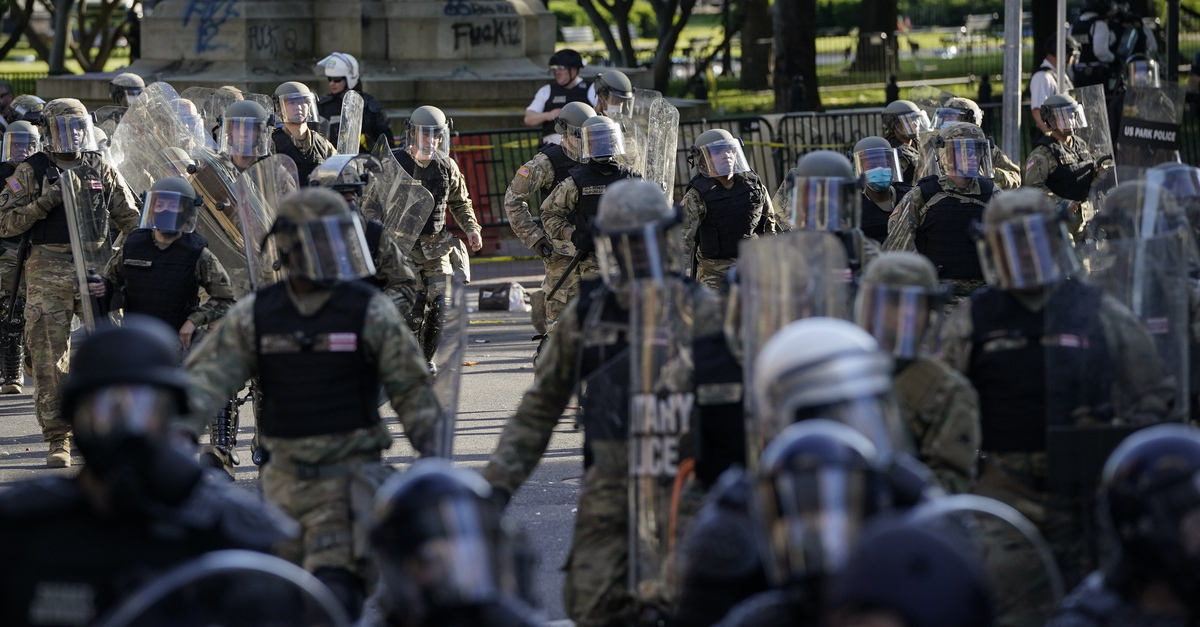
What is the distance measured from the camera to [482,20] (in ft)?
62.4

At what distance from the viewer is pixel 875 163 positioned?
9.52m

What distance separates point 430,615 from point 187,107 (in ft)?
27.7

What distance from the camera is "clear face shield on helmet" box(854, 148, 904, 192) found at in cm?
938

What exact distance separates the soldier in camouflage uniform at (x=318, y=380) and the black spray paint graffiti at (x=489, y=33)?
561 inches

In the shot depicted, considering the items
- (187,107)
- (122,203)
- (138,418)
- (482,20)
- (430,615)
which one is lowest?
(430,615)

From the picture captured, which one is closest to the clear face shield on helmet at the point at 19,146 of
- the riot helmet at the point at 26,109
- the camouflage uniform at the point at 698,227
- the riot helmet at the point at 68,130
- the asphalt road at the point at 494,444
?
the riot helmet at the point at 68,130

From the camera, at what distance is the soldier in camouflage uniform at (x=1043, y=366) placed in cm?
480

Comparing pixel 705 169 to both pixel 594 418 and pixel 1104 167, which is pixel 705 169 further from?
pixel 594 418

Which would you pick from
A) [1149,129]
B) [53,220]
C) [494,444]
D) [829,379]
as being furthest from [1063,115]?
[829,379]

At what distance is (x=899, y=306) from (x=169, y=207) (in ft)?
14.4

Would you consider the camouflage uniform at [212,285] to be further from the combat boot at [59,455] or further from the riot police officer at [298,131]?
the riot police officer at [298,131]

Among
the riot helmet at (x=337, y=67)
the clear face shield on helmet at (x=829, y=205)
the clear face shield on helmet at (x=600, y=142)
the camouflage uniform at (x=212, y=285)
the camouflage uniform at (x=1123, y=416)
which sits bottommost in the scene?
the camouflage uniform at (x=1123, y=416)

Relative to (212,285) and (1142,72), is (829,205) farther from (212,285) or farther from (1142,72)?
(1142,72)

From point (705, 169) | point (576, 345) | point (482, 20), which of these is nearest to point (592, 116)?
point (705, 169)
